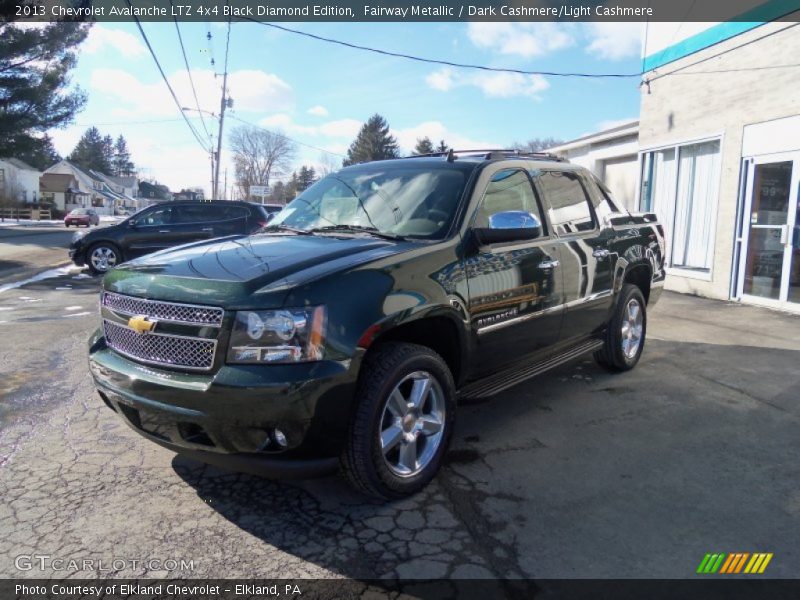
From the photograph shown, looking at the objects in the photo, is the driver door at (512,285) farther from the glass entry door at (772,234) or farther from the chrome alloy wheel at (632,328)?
the glass entry door at (772,234)

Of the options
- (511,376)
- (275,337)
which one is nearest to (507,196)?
(511,376)

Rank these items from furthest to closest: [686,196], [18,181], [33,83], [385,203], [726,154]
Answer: [18,181], [33,83], [686,196], [726,154], [385,203]

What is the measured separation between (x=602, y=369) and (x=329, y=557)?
3842mm

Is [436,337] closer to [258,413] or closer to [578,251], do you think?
[258,413]

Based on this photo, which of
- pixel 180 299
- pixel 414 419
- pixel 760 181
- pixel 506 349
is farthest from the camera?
pixel 760 181

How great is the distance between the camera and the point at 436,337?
11.4ft

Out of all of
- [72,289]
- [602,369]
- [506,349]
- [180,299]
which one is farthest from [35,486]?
[72,289]

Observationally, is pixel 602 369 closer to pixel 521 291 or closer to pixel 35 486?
pixel 521 291

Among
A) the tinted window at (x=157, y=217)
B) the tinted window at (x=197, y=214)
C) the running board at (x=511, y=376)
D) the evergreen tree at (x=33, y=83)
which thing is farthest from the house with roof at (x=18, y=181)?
the running board at (x=511, y=376)

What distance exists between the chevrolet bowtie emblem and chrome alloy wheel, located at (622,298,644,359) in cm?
405

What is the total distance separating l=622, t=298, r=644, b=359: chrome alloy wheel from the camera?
547cm

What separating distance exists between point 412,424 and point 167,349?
130 cm

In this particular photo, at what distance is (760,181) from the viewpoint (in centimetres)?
943

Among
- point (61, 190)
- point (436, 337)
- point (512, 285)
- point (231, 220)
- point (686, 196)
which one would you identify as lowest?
point (436, 337)
